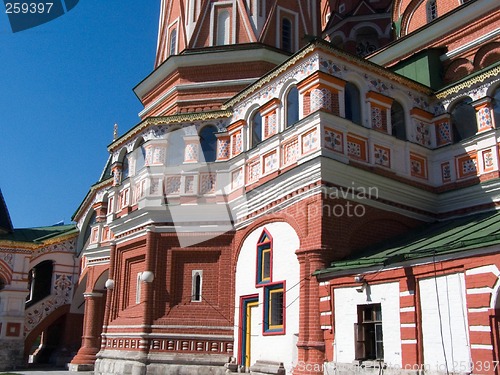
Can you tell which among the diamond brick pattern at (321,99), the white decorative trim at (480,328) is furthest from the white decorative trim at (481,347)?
the diamond brick pattern at (321,99)

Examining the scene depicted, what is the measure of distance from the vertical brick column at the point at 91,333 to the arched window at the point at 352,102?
1239 cm

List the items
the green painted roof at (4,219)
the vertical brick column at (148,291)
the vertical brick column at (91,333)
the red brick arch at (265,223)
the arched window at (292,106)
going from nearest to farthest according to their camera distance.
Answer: the red brick arch at (265,223), the arched window at (292,106), the vertical brick column at (148,291), the vertical brick column at (91,333), the green painted roof at (4,219)

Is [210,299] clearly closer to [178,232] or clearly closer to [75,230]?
[178,232]

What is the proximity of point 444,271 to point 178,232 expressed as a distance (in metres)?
7.86

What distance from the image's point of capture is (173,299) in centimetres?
1517

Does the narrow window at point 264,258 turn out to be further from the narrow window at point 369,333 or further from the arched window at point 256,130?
the narrow window at point 369,333

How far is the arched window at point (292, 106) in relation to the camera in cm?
1341

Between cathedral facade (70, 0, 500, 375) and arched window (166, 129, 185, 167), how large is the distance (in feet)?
0.14

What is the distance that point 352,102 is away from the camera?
43.7 ft

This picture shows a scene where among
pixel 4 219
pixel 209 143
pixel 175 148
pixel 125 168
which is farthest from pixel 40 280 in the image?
pixel 209 143

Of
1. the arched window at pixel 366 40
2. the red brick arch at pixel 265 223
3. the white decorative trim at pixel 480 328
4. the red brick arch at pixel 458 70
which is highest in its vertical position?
the arched window at pixel 366 40

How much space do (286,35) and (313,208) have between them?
983 cm

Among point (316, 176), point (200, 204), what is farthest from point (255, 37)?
point (316, 176)

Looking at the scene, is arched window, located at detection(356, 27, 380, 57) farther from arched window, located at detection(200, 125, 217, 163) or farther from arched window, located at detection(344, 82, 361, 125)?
arched window, located at detection(344, 82, 361, 125)
